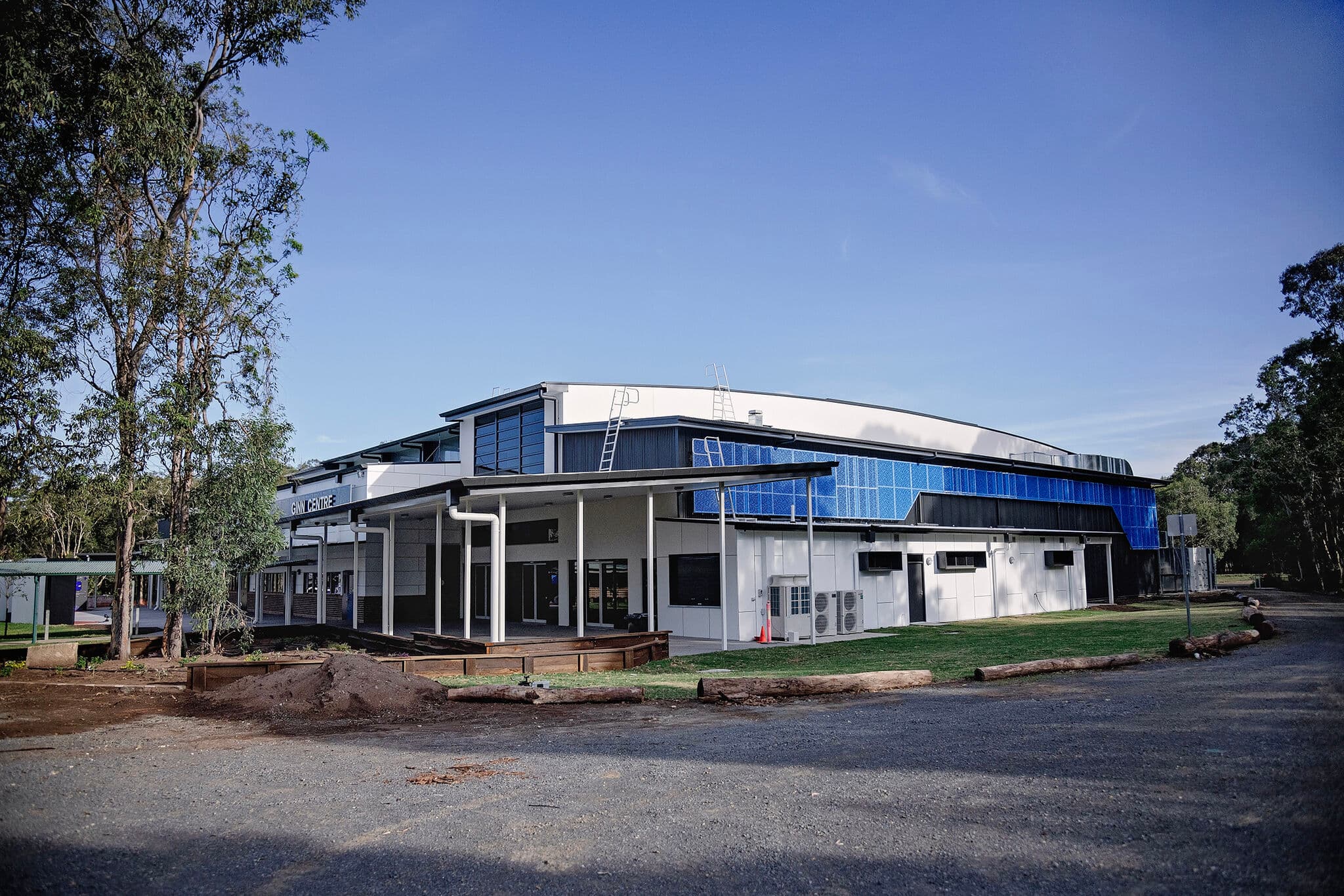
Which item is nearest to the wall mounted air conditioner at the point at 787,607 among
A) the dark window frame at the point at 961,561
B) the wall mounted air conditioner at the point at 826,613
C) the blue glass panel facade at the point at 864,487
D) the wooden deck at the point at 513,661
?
the wall mounted air conditioner at the point at 826,613

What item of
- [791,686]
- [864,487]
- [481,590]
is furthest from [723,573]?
[481,590]

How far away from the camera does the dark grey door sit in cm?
2777

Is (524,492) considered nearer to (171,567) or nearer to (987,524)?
(171,567)

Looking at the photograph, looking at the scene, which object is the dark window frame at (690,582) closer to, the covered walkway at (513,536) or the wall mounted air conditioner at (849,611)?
the covered walkway at (513,536)

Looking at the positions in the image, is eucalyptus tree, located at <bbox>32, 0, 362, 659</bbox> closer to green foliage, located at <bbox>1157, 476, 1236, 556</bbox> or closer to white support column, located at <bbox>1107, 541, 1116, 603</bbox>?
white support column, located at <bbox>1107, 541, 1116, 603</bbox>

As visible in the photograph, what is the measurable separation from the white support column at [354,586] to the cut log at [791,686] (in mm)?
16006

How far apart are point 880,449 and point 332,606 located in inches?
885

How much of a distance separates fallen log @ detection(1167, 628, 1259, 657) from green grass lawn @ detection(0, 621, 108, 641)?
32.8 meters

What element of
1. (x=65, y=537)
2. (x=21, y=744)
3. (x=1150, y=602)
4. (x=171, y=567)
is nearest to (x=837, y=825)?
(x=21, y=744)

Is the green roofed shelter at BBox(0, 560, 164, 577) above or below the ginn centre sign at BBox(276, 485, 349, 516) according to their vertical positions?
below

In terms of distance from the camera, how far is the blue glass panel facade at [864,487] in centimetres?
2547

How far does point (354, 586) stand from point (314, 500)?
1014 centimetres

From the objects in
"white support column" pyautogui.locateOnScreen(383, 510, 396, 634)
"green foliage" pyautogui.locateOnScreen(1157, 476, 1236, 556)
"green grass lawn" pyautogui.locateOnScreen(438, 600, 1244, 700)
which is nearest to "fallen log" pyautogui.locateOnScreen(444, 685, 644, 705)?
"green grass lawn" pyautogui.locateOnScreen(438, 600, 1244, 700)

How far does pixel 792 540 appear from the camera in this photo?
22.9m
